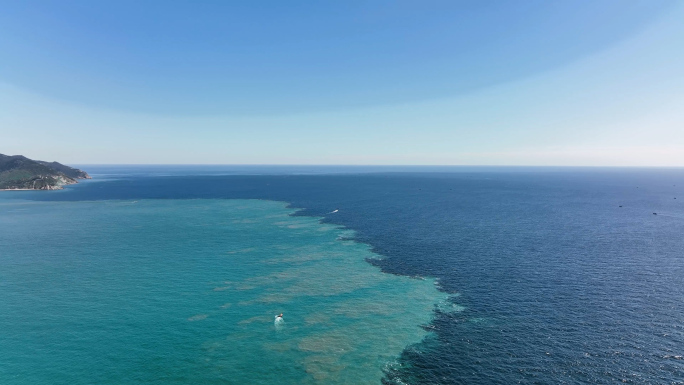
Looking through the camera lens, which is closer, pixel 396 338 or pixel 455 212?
pixel 396 338

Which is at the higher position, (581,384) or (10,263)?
(10,263)

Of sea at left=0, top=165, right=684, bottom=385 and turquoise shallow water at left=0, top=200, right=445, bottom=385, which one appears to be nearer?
sea at left=0, top=165, right=684, bottom=385

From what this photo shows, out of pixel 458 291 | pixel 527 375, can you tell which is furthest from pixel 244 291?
pixel 527 375

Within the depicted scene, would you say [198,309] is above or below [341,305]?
above

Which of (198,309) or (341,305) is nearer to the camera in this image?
(198,309)

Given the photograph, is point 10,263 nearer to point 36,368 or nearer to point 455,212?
point 36,368
